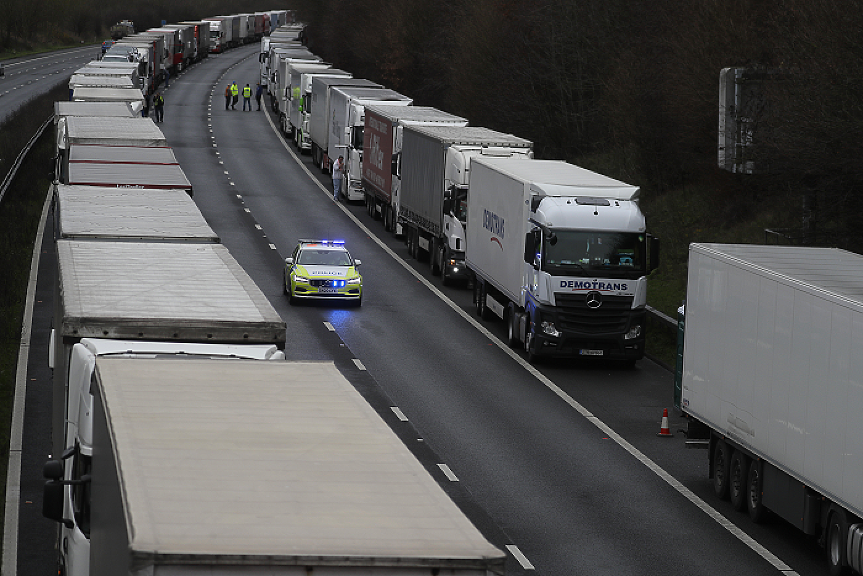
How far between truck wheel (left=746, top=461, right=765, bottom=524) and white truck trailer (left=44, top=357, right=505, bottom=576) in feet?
27.8

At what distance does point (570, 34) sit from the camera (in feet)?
166

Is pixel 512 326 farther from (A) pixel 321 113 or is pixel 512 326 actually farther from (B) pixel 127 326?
(A) pixel 321 113

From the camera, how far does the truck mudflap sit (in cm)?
2647

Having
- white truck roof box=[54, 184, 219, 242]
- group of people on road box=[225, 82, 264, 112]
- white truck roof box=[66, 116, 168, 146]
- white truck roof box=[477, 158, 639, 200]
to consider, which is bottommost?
white truck roof box=[54, 184, 219, 242]

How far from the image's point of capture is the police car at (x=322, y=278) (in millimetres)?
32938

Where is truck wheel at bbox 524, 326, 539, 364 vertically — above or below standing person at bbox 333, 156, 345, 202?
below

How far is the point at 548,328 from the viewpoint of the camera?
87.1ft

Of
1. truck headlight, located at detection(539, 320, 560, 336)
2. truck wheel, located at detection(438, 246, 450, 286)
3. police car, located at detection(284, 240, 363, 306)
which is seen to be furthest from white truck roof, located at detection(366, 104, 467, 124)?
truck headlight, located at detection(539, 320, 560, 336)

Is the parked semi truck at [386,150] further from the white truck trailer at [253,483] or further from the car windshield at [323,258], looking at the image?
the white truck trailer at [253,483]

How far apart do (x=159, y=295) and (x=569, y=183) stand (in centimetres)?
1477

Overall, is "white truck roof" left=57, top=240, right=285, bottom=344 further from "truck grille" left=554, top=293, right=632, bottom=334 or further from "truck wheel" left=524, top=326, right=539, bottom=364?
"truck wheel" left=524, top=326, right=539, bottom=364

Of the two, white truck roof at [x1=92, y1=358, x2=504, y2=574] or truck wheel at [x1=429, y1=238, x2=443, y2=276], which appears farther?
truck wheel at [x1=429, y1=238, x2=443, y2=276]

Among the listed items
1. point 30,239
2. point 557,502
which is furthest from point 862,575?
point 30,239

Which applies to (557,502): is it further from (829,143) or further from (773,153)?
(773,153)
